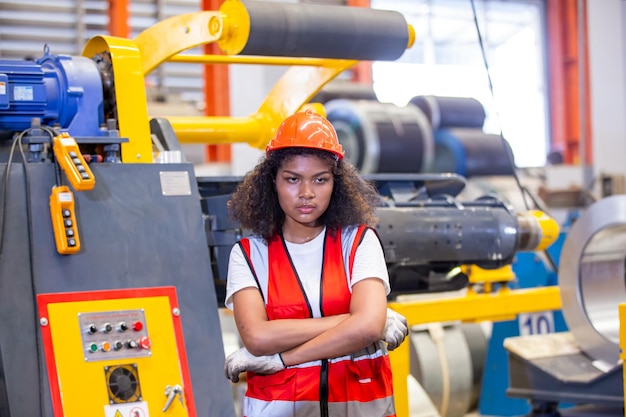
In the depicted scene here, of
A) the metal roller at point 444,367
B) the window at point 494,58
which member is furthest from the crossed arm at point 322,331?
the window at point 494,58

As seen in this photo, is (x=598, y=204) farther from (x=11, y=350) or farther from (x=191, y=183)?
(x=11, y=350)

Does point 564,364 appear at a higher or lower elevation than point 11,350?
lower

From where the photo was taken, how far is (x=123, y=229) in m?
2.92

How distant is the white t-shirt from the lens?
219cm

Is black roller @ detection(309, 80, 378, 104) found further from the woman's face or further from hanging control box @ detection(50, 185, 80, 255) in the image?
the woman's face

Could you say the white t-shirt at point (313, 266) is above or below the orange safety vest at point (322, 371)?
above

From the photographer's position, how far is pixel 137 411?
272 cm

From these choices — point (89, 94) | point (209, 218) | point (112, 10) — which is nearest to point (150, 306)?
point (209, 218)

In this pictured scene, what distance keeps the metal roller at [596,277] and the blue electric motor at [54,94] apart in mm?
2367

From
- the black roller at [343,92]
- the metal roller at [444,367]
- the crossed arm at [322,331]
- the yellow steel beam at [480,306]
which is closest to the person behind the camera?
the crossed arm at [322,331]

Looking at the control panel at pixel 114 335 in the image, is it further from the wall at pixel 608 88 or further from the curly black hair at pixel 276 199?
the wall at pixel 608 88

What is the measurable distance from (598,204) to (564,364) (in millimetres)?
771

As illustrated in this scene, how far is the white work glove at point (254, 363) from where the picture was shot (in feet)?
6.99

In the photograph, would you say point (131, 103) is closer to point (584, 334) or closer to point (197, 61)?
point (197, 61)
